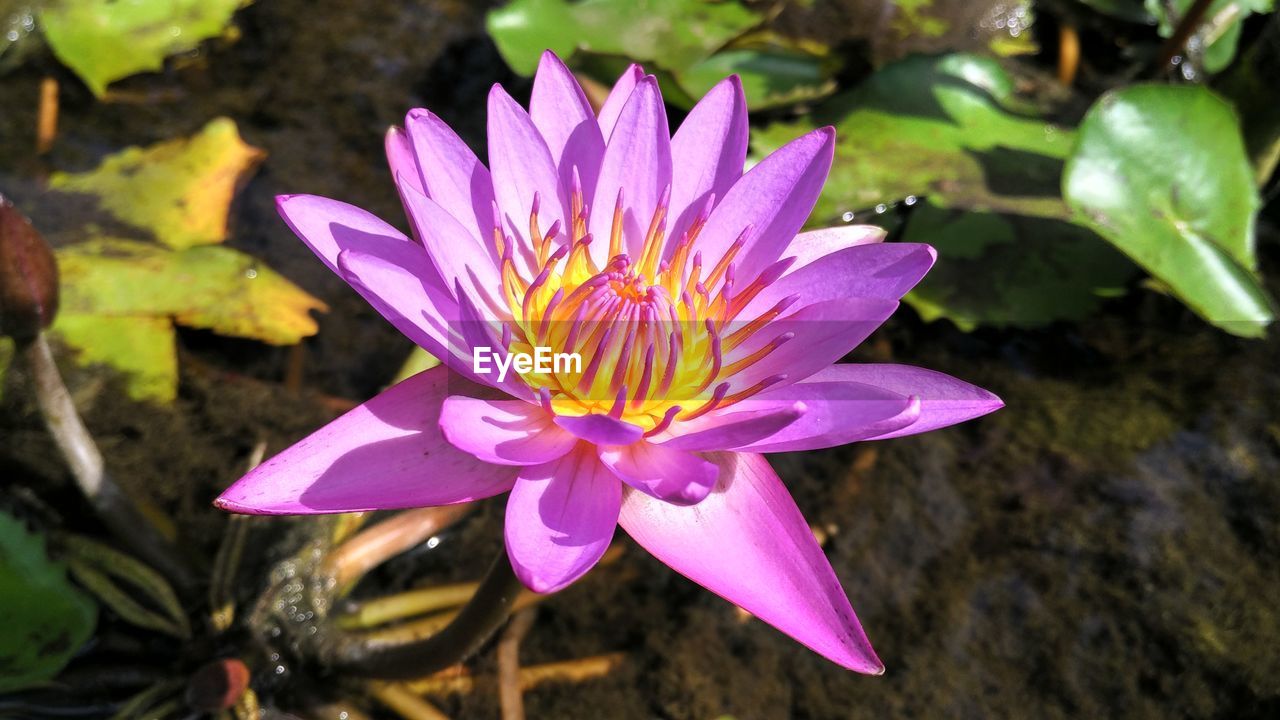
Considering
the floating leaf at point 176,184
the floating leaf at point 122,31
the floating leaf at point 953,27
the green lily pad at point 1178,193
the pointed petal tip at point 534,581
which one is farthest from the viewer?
the floating leaf at point 953,27

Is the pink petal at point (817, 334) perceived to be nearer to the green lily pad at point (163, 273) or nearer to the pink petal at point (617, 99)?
the pink petal at point (617, 99)

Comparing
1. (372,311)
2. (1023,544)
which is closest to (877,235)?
(1023,544)

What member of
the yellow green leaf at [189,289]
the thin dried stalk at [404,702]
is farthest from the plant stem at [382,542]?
the yellow green leaf at [189,289]

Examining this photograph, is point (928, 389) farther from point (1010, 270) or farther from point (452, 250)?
point (1010, 270)

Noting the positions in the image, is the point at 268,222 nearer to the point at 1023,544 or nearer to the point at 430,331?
the point at 430,331

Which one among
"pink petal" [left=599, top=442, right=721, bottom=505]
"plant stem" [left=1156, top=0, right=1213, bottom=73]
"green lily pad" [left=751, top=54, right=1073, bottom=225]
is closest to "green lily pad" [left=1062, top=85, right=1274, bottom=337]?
"green lily pad" [left=751, top=54, right=1073, bottom=225]

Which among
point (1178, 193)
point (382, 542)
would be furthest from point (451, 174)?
point (1178, 193)
